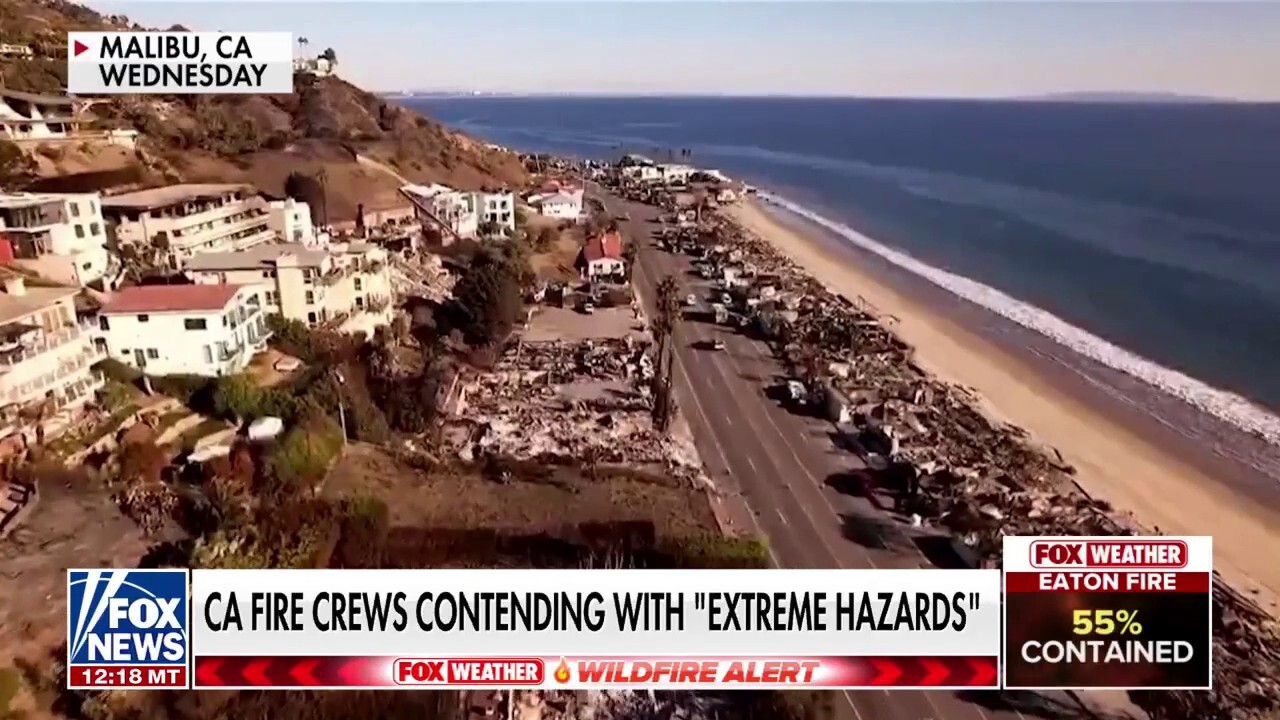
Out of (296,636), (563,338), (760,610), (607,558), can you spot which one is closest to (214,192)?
(563,338)

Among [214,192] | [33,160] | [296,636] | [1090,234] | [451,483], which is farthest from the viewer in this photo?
[1090,234]

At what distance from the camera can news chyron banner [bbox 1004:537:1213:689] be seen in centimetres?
1563

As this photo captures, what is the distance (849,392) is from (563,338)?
14332 millimetres

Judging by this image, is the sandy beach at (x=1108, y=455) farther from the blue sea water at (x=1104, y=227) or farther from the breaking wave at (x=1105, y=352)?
the blue sea water at (x=1104, y=227)

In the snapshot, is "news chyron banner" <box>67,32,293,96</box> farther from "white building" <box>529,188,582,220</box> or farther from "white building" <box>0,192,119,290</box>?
"white building" <box>529,188,582,220</box>

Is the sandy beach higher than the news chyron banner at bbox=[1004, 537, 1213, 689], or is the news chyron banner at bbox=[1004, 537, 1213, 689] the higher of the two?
the news chyron banner at bbox=[1004, 537, 1213, 689]

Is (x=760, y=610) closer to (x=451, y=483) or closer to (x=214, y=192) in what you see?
(x=451, y=483)

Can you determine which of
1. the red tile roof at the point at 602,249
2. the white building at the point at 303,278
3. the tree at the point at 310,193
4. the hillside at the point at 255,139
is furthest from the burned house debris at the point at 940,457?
the hillside at the point at 255,139

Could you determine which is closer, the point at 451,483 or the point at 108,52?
the point at 108,52

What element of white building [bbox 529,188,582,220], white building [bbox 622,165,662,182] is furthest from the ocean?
white building [bbox 529,188,582,220]

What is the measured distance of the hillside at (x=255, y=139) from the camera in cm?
5222

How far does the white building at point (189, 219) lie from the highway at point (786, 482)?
21752 millimetres

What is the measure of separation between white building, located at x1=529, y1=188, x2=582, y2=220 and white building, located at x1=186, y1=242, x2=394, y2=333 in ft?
118

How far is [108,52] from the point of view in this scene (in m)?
21.9
